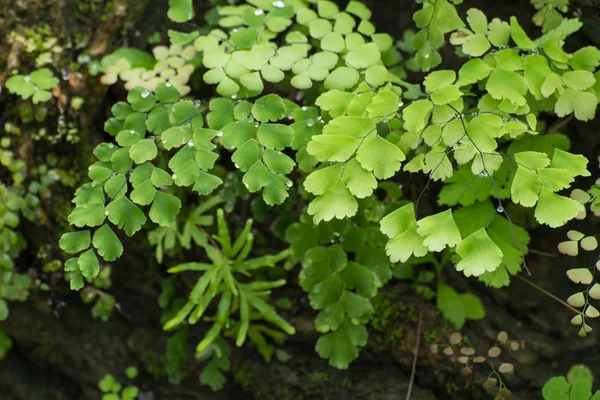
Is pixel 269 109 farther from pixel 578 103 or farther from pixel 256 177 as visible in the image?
pixel 578 103

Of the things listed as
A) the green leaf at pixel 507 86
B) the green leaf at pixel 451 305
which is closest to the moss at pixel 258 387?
the green leaf at pixel 451 305

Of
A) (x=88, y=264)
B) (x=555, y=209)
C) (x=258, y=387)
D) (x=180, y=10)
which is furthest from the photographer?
(x=258, y=387)

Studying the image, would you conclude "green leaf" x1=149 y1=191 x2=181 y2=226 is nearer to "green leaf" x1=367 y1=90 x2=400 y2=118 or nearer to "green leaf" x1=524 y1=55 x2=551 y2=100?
"green leaf" x1=367 y1=90 x2=400 y2=118

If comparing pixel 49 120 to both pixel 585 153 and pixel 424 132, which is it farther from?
pixel 585 153

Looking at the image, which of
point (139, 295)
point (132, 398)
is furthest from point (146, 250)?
point (132, 398)

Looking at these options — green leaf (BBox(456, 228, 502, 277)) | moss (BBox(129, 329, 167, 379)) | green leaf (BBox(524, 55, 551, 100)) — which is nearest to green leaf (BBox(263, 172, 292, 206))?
green leaf (BBox(456, 228, 502, 277))

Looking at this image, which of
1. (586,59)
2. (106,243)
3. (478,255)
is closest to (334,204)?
(478,255)
